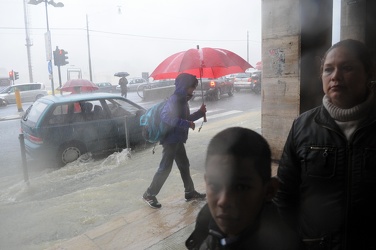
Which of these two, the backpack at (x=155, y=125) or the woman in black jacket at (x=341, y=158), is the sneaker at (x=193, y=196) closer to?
the backpack at (x=155, y=125)

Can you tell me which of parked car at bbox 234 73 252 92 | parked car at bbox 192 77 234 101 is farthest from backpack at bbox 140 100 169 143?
parked car at bbox 234 73 252 92

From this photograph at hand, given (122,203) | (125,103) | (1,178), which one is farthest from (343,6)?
(1,178)

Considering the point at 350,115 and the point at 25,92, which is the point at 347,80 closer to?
the point at 350,115

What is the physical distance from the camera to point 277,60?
4.98 meters

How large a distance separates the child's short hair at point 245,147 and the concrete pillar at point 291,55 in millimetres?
4006

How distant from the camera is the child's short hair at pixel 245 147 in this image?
973 mm

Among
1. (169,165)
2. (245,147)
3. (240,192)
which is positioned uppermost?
(245,147)

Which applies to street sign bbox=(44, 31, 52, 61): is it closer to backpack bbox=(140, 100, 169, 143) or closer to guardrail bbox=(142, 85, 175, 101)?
guardrail bbox=(142, 85, 175, 101)

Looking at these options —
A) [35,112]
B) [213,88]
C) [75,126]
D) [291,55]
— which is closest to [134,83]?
[213,88]

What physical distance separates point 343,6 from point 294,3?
343cm

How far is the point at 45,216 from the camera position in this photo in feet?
13.8

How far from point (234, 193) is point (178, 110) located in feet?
9.39

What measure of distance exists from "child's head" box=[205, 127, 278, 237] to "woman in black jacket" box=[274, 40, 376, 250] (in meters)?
0.46

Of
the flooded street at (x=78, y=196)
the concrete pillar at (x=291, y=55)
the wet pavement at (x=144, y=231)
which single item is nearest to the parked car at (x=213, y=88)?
the flooded street at (x=78, y=196)
